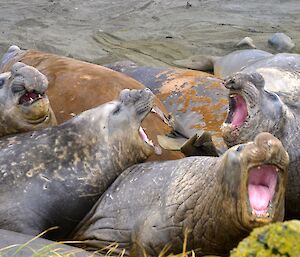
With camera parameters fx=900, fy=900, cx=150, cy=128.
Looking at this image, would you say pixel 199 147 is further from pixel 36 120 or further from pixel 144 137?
pixel 36 120

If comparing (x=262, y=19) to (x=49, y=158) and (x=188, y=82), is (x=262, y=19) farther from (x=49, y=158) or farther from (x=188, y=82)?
(x=49, y=158)

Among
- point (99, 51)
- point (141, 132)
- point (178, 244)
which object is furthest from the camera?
point (99, 51)

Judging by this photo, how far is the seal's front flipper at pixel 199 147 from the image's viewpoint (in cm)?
520

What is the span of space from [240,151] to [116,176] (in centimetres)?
120

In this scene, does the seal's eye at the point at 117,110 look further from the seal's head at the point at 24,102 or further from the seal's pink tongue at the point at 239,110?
the seal's pink tongue at the point at 239,110

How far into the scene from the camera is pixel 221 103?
251 inches

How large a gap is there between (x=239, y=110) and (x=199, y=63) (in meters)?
4.30

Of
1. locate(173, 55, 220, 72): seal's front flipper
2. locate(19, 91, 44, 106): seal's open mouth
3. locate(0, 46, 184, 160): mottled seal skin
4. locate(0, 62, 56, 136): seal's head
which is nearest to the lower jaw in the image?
locate(0, 62, 56, 136): seal's head

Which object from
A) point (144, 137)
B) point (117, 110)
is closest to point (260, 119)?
point (144, 137)

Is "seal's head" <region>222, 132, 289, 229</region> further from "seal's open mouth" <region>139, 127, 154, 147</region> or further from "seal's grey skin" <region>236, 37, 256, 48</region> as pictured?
"seal's grey skin" <region>236, 37, 256, 48</region>

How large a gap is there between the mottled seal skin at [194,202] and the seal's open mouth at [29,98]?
2.27 ft

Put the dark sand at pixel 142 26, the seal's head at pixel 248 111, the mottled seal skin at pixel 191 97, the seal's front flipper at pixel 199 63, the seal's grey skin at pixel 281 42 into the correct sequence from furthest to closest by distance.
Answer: the seal's grey skin at pixel 281 42 < the dark sand at pixel 142 26 < the seal's front flipper at pixel 199 63 < the mottled seal skin at pixel 191 97 < the seal's head at pixel 248 111

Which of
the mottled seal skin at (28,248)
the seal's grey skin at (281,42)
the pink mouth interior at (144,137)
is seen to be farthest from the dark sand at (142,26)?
the mottled seal skin at (28,248)

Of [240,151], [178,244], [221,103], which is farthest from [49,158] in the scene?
[221,103]
